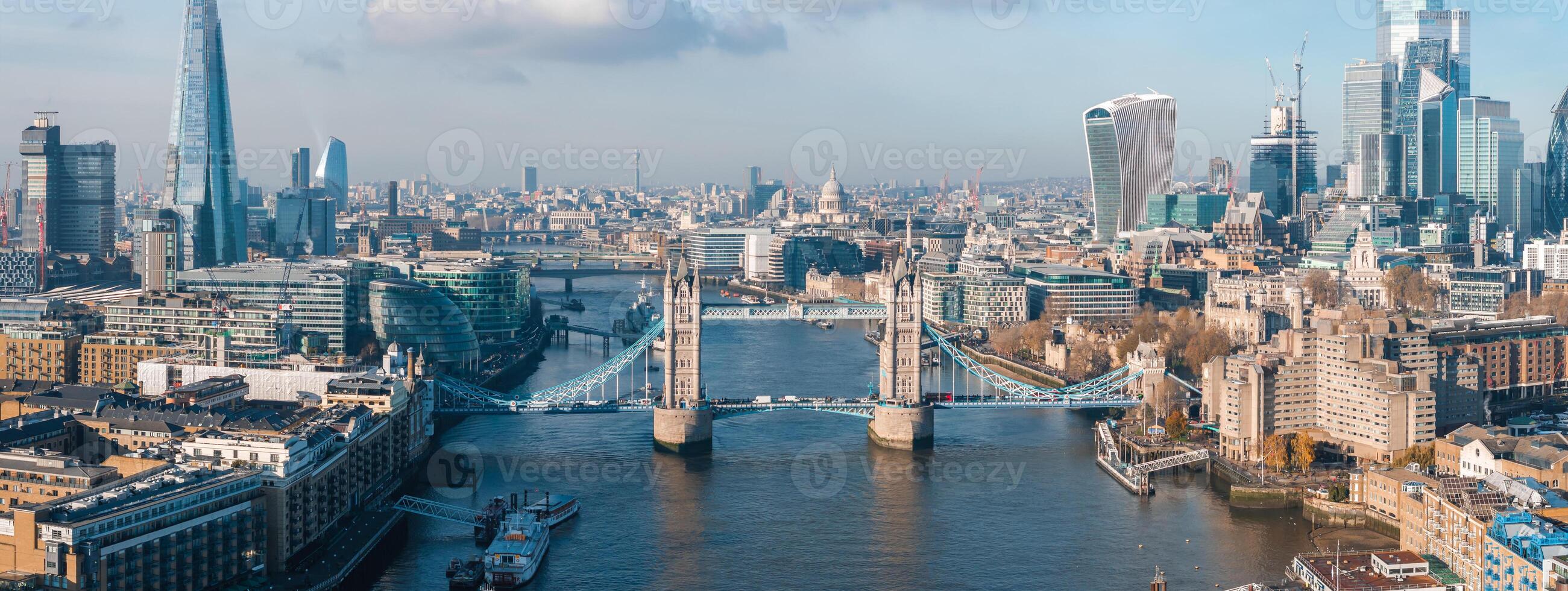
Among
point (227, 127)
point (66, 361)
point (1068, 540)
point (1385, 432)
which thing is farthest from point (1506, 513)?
point (227, 127)

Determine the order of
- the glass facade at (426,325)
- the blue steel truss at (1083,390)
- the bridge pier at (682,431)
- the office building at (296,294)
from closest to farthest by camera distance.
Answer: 1. the bridge pier at (682,431)
2. the blue steel truss at (1083,390)
3. the glass facade at (426,325)
4. the office building at (296,294)

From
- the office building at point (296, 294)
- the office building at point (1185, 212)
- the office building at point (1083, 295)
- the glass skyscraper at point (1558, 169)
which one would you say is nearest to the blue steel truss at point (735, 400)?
the office building at point (296, 294)

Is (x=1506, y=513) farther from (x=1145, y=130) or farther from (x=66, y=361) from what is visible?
(x=1145, y=130)

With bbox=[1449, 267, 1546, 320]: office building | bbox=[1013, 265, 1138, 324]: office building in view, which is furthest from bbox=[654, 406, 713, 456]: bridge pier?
bbox=[1449, 267, 1546, 320]: office building

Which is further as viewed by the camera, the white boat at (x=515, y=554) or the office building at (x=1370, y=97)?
the office building at (x=1370, y=97)

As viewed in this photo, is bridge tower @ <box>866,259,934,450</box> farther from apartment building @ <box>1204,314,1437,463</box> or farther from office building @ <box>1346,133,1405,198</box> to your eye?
office building @ <box>1346,133,1405,198</box>

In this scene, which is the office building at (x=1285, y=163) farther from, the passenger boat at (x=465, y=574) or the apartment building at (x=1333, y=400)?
the passenger boat at (x=465, y=574)

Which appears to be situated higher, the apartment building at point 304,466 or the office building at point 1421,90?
the office building at point 1421,90
